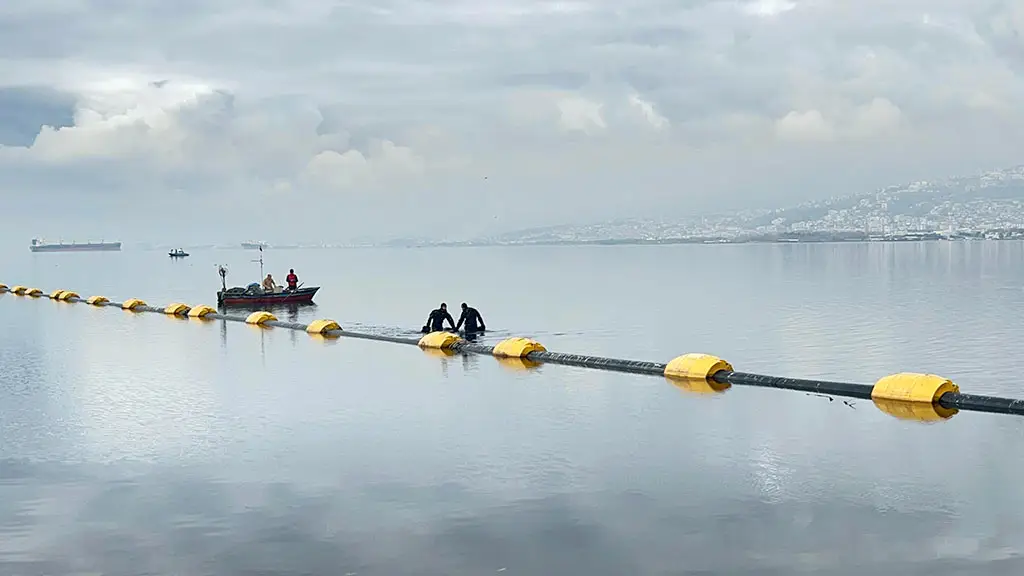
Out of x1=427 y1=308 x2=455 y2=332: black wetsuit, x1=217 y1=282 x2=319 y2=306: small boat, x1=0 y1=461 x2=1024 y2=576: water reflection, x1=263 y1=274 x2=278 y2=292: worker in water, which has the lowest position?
x1=0 y1=461 x2=1024 y2=576: water reflection

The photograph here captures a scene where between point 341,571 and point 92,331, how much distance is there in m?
45.7

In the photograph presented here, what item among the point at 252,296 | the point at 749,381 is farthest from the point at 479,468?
the point at 252,296

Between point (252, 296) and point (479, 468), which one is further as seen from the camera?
point (252, 296)

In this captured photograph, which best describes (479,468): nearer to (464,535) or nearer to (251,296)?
(464,535)

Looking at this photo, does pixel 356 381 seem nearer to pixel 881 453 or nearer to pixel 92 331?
pixel 881 453

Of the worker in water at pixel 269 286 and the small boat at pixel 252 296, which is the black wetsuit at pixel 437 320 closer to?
the small boat at pixel 252 296

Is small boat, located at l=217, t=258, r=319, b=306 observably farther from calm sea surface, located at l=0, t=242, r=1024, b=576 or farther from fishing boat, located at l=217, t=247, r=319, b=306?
calm sea surface, located at l=0, t=242, r=1024, b=576

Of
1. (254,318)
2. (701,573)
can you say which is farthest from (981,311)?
(701,573)

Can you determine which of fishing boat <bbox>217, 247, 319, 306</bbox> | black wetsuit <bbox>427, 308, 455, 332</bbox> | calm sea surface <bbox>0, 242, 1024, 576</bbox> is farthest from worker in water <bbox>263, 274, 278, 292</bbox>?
black wetsuit <bbox>427, 308, 455, 332</bbox>

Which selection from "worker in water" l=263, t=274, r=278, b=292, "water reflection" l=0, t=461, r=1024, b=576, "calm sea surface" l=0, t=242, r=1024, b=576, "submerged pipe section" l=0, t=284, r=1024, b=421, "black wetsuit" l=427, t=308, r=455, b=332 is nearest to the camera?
"water reflection" l=0, t=461, r=1024, b=576

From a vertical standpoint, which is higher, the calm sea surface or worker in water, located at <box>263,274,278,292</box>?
worker in water, located at <box>263,274,278,292</box>

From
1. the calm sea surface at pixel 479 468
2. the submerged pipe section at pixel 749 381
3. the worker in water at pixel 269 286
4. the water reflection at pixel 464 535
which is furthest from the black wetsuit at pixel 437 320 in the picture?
the water reflection at pixel 464 535

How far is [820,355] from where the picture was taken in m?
42.6

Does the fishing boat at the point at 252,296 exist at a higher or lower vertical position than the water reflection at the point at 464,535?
higher
